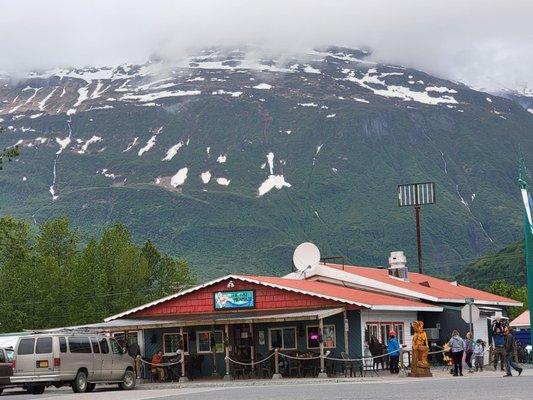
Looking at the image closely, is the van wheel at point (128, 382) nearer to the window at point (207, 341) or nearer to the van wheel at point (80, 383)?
the van wheel at point (80, 383)

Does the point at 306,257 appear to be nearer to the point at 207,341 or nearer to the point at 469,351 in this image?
the point at 207,341

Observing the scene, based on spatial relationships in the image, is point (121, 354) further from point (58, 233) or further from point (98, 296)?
point (58, 233)

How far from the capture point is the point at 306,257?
53219 mm

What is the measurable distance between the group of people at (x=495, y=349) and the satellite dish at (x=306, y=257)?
10175mm

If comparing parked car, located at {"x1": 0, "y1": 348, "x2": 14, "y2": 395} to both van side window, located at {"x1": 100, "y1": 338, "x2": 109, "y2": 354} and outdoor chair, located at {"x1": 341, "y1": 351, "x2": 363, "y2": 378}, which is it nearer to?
van side window, located at {"x1": 100, "y1": 338, "x2": 109, "y2": 354}

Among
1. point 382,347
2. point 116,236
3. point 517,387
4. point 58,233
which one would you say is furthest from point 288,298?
point 58,233

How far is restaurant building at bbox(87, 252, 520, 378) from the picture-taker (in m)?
44.5

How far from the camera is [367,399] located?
24172 mm

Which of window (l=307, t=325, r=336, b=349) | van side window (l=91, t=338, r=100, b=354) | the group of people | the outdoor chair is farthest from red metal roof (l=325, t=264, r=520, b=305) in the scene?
van side window (l=91, t=338, r=100, b=354)

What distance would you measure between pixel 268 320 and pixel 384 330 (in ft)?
20.7

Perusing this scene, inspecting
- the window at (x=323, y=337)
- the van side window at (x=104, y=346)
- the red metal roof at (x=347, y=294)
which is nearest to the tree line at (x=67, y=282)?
the red metal roof at (x=347, y=294)

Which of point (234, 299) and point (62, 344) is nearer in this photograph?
point (62, 344)

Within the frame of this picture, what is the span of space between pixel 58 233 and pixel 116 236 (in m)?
6.77

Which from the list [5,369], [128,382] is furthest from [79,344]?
[5,369]
